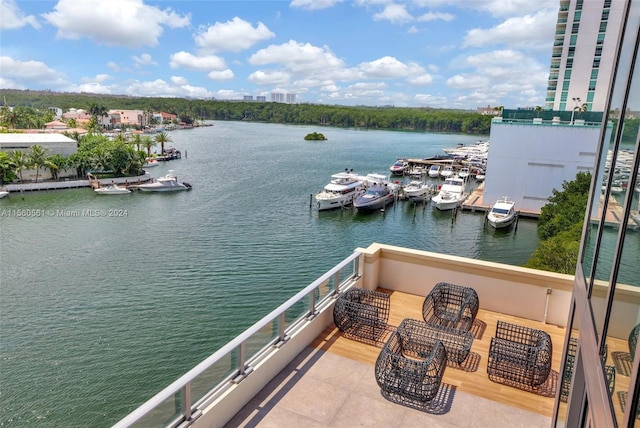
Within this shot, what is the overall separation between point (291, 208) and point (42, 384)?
24539mm

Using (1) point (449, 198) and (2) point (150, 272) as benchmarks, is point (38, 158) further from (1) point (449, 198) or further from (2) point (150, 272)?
(1) point (449, 198)

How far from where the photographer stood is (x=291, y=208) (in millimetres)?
35781

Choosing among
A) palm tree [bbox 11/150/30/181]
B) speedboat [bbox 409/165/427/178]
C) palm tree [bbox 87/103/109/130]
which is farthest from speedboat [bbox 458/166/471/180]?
palm tree [bbox 87/103/109/130]

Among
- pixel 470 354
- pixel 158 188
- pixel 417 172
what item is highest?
pixel 470 354

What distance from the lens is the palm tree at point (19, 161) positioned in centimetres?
4059

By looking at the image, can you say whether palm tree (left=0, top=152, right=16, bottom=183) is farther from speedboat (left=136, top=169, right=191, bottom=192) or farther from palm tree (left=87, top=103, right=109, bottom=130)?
palm tree (left=87, top=103, right=109, bottom=130)

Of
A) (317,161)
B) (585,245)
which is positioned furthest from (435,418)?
(317,161)

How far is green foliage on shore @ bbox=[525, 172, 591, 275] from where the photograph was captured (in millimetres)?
17406

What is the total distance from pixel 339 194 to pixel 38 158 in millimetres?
29532

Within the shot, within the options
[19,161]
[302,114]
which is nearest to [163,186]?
[19,161]

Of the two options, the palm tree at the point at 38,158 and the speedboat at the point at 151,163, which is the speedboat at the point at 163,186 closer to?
the palm tree at the point at 38,158

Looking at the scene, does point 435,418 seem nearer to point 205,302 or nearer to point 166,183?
point 205,302

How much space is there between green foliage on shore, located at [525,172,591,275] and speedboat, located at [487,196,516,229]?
2.15 meters

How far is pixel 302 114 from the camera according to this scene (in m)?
163
